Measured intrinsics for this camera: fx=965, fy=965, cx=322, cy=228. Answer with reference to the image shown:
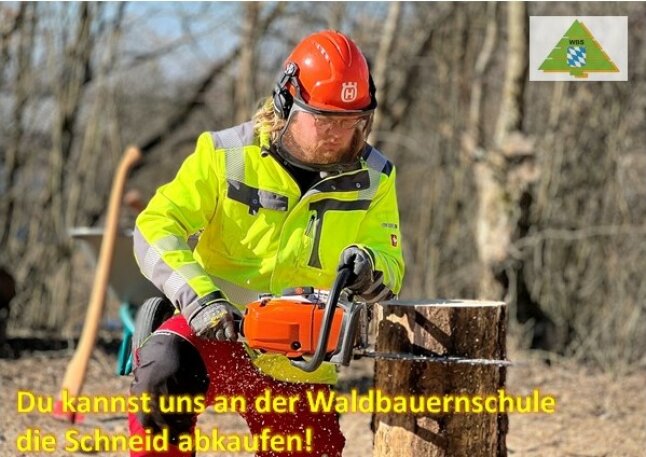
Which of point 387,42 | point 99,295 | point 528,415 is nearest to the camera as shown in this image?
point 99,295

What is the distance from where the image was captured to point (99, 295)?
549 cm

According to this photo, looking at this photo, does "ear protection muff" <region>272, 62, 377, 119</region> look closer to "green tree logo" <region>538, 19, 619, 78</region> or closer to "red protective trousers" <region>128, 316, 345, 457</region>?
"red protective trousers" <region>128, 316, 345, 457</region>

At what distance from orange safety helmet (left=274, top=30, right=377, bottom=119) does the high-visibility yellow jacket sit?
7.8 inches

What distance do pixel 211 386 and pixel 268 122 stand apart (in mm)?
938

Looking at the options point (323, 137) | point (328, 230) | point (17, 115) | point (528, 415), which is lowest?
point (528, 415)

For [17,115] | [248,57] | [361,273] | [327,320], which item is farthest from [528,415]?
[17,115]

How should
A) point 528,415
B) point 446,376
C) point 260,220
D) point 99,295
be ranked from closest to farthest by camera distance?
point 260,220 < point 446,376 < point 99,295 < point 528,415

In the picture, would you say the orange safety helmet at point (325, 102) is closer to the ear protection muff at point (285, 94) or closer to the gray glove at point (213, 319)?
the ear protection muff at point (285, 94)

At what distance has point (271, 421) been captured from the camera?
138 inches

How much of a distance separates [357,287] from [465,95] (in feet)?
26.5

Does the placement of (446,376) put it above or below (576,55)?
below

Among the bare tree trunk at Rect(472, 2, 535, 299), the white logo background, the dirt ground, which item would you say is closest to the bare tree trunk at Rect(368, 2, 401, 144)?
the bare tree trunk at Rect(472, 2, 535, 299)

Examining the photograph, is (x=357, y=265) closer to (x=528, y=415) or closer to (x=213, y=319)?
(x=213, y=319)

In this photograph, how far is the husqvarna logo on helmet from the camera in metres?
3.20
